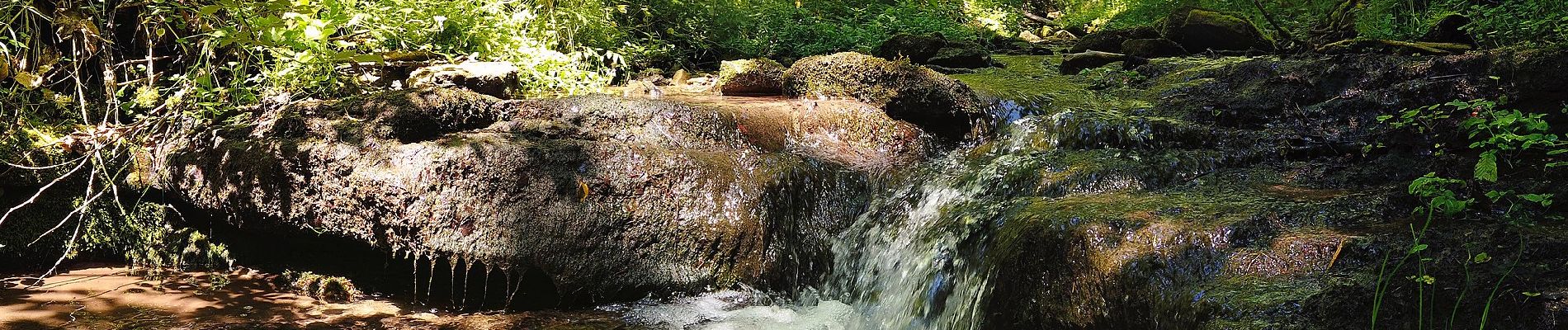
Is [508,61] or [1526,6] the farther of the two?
[508,61]

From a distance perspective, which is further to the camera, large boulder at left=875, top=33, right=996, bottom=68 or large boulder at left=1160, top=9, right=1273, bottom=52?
large boulder at left=875, top=33, right=996, bottom=68

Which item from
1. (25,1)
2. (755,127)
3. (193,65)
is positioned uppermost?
(25,1)

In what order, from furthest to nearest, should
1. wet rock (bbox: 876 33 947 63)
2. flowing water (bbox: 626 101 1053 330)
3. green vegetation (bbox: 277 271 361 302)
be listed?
wet rock (bbox: 876 33 947 63), green vegetation (bbox: 277 271 361 302), flowing water (bbox: 626 101 1053 330)

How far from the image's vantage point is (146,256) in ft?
15.3

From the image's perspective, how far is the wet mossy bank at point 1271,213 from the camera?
95.3 inches

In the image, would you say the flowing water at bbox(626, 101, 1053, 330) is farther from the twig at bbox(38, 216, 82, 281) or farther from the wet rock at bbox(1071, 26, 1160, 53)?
the wet rock at bbox(1071, 26, 1160, 53)

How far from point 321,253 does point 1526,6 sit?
23.1ft

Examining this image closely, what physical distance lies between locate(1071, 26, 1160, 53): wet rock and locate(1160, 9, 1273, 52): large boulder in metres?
0.70

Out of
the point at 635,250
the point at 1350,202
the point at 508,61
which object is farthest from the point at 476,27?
the point at 1350,202

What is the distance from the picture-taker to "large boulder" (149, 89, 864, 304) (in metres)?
4.00

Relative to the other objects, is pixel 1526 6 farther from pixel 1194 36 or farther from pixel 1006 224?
pixel 1006 224

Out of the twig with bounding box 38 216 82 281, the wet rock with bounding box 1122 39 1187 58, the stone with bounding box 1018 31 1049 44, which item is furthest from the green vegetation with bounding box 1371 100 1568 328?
the stone with bounding box 1018 31 1049 44

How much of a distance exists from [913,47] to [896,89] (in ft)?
11.3

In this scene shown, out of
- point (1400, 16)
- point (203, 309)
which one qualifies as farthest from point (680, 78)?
point (1400, 16)
